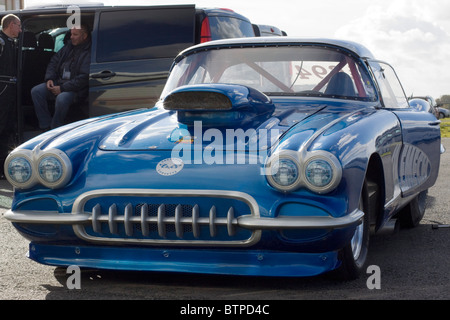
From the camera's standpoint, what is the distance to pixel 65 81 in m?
8.89

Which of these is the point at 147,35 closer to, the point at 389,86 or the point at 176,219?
the point at 389,86

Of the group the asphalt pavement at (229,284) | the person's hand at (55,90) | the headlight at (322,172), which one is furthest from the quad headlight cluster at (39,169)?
the person's hand at (55,90)

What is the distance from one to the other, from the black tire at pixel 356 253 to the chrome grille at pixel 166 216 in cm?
58

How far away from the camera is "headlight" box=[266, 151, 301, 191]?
151 inches

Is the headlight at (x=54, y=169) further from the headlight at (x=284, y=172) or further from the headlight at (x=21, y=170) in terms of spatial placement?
the headlight at (x=284, y=172)

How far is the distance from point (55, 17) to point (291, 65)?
14.8 ft

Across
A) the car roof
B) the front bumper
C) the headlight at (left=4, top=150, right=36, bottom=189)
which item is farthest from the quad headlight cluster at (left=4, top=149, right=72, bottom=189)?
the car roof

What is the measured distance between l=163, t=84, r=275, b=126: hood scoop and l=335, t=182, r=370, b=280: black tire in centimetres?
77

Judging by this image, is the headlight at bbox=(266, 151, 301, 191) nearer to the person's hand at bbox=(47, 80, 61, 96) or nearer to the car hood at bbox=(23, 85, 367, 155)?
the car hood at bbox=(23, 85, 367, 155)

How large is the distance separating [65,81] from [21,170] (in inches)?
190

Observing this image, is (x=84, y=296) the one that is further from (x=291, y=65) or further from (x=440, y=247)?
(x=440, y=247)

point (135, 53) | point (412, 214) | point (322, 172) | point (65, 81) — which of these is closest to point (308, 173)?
point (322, 172)

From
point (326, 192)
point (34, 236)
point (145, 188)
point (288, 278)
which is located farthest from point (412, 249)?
point (34, 236)
